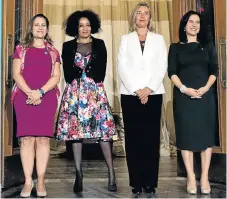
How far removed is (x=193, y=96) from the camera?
2.86 metres

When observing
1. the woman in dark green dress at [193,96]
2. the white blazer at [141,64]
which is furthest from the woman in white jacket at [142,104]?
the woman in dark green dress at [193,96]

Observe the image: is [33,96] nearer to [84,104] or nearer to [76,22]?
[84,104]

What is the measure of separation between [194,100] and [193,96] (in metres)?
0.05

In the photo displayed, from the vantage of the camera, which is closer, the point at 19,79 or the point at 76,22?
the point at 19,79

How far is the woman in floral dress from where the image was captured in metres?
2.94

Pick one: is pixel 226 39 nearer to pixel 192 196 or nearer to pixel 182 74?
pixel 182 74

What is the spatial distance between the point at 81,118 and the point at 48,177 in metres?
1.05

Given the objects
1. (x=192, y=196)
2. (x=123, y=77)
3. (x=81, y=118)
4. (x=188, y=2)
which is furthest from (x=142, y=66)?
(x=188, y=2)

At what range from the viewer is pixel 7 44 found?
3018mm

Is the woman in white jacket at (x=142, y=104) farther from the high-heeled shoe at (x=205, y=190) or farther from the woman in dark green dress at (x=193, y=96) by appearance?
the high-heeled shoe at (x=205, y=190)

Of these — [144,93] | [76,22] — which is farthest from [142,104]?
[76,22]

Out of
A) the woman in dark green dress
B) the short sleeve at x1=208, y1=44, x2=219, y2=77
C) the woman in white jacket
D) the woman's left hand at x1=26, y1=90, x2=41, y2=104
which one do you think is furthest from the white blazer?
the woman's left hand at x1=26, y1=90, x2=41, y2=104

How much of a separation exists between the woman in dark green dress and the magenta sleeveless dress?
0.93 meters

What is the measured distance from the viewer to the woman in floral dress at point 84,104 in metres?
2.94
